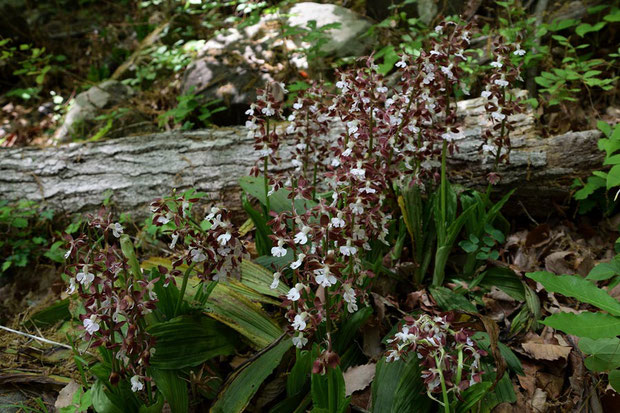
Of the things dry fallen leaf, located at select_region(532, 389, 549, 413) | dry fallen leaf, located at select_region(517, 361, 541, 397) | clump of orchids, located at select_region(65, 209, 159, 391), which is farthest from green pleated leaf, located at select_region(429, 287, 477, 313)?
clump of orchids, located at select_region(65, 209, 159, 391)

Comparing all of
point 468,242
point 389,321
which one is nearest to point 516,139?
point 468,242

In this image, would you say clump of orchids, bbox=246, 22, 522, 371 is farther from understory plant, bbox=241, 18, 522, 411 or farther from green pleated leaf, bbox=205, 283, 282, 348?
green pleated leaf, bbox=205, 283, 282, 348

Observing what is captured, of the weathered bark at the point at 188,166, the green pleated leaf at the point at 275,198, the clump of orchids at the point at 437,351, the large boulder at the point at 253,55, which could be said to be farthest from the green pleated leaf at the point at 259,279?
the large boulder at the point at 253,55

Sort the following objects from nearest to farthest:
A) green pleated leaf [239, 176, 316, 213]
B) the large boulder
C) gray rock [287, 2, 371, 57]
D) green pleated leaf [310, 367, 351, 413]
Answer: green pleated leaf [310, 367, 351, 413] < green pleated leaf [239, 176, 316, 213] < the large boulder < gray rock [287, 2, 371, 57]

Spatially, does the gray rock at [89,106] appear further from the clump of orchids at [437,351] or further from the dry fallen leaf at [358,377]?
the clump of orchids at [437,351]

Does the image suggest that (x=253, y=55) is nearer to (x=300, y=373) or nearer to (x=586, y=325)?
(x=300, y=373)

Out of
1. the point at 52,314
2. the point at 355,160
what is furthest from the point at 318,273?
the point at 52,314
